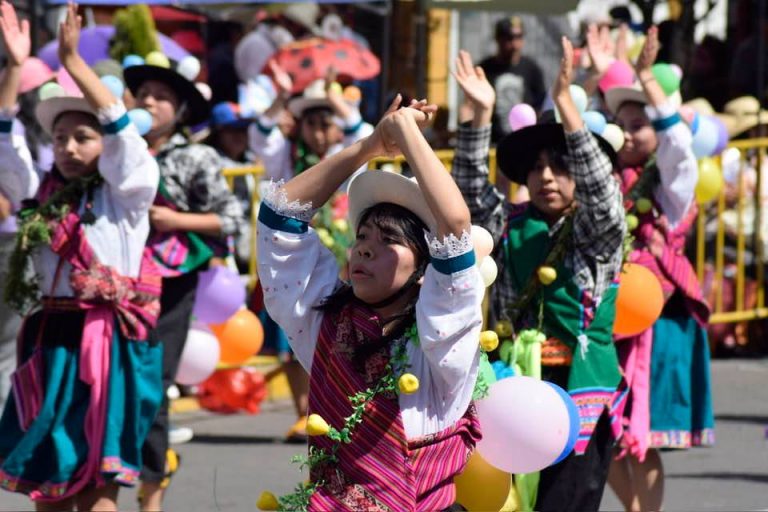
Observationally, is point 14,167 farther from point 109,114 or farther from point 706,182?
point 706,182

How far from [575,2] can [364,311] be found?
814 centimetres

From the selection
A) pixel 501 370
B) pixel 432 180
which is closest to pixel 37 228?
pixel 501 370

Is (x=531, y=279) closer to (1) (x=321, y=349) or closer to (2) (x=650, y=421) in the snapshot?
(2) (x=650, y=421)

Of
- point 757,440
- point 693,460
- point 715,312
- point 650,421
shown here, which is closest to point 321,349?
point 650,421

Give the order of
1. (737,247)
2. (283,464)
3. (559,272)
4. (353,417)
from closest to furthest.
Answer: (353,417) < (559,272) < (283,464) < (737,247)

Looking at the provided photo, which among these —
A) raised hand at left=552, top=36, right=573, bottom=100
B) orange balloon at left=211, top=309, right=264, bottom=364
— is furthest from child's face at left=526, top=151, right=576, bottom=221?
orange balloon at left=211, top=309, right=264, bottom=364

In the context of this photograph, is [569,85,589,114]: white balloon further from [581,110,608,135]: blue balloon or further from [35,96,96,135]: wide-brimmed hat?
[35,96,96,135]: wide-brimmed hat

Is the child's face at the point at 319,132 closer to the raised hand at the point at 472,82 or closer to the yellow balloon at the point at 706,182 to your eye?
the yellow balloon at the point at 706,182

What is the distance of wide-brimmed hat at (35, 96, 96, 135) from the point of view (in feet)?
19.7

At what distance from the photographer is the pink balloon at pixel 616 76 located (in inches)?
265

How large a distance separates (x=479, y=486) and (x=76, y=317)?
2.07 m

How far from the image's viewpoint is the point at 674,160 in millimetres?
6285

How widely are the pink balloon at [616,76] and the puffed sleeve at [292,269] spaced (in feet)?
9.32

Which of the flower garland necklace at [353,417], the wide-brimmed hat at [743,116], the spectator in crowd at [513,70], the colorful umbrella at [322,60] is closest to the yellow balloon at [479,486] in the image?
the flower garland necklace at [353,417]
